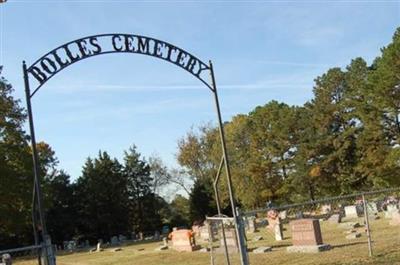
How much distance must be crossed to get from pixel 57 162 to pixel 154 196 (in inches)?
549

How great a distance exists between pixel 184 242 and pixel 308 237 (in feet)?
32.2

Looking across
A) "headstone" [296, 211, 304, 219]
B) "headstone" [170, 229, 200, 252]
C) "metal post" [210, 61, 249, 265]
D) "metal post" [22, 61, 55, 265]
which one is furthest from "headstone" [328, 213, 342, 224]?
"metal post" [22, 61, 55, 265]

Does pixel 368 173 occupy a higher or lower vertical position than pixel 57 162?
lower

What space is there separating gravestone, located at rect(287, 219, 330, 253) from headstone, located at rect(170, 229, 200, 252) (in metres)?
8.23

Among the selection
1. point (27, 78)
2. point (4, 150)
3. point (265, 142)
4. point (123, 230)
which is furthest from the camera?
point (123, 230)

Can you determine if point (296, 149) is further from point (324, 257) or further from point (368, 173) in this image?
point (324, 257)

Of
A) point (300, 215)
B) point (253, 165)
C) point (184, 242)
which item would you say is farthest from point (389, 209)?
point (253, 165)

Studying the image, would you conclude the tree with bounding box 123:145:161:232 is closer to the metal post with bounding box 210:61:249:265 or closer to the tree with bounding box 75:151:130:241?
the tree with bounding box 75:151:130:241

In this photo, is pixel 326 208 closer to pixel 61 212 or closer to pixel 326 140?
pixel 326 140

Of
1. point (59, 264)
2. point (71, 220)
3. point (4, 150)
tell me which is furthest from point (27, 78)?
point (71, 220)

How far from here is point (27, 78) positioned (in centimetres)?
943

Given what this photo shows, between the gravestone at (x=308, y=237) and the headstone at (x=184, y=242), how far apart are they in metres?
8.23

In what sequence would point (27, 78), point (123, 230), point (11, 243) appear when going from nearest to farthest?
point (27, 78) → point (11, 243) → point (123, 230)

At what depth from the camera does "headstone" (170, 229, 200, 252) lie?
87.4 feet
